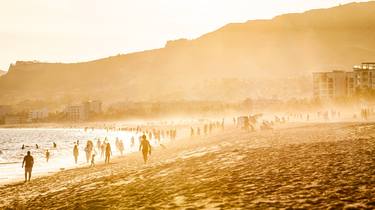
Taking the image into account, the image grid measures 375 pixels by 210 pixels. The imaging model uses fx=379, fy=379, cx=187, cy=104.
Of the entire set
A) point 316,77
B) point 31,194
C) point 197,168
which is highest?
point 316,77

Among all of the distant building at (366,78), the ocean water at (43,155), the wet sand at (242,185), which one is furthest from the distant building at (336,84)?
the wet sand at (242,185)

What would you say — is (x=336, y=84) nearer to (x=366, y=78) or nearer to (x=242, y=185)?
(x=366, y=78)

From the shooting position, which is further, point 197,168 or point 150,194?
point 197,168

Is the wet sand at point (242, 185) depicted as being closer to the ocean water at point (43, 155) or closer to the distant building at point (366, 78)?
the ocean water at point (43, 155)

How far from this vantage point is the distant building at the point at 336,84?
131 m

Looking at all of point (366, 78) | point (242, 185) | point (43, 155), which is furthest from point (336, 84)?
point (242, 185)

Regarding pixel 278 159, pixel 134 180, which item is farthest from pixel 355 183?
pixel 134 180

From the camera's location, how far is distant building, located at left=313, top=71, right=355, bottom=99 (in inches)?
5172

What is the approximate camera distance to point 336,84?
134 meters

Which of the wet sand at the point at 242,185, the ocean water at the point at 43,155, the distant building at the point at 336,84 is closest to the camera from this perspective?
the wet sand at the point at 242,185

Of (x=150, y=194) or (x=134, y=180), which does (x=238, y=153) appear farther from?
(x=150, y=194)

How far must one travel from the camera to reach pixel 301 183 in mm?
11312

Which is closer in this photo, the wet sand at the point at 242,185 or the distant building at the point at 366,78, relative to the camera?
the wet sand at the point at 242,185

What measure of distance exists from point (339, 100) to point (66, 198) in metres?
114
